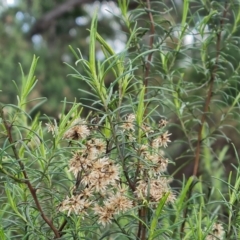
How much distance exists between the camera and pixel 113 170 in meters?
0.45

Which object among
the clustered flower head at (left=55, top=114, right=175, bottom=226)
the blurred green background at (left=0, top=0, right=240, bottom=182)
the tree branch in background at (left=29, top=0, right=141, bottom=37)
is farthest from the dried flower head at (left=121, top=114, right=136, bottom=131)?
the tree branch in background at (left=29, top=0, right=141, bottom=37)

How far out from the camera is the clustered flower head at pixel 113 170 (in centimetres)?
45

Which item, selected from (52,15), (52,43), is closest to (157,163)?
(52,15)

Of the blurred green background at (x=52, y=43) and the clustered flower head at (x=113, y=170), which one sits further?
the blurred green background at (x=52, y=43)

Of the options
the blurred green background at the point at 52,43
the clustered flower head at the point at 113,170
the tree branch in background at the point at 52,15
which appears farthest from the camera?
the tree branch in background at the point at 52,15

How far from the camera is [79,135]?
0.48 metres

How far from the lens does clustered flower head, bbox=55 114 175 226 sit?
451mm

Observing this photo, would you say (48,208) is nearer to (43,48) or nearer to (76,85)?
(76,85)

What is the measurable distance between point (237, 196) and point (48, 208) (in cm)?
19

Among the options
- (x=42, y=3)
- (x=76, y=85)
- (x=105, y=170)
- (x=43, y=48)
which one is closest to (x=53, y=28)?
(x=42, y=3)

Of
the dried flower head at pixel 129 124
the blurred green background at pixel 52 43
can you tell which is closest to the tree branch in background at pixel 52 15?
the blurred green background at pixel 52 43

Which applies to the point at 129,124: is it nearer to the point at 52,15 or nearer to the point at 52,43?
the point at 52,15

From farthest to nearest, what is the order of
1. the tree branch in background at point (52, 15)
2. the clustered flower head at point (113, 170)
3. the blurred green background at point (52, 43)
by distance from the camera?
the tree branch in background at point (52, 15)
the blurred green background at point (52, 43)
the clustered flower head at point (113, 170)

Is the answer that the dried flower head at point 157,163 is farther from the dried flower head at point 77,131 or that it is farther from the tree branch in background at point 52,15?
the tree branch in background at point 52,15
